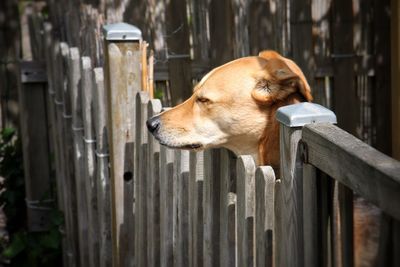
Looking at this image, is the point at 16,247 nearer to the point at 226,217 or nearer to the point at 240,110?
the point at 240,110

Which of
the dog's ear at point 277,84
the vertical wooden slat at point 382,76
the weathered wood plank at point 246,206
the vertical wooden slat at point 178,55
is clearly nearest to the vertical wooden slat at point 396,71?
the vertical wooden slat at point 382,76

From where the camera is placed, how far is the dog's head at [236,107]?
3385mm

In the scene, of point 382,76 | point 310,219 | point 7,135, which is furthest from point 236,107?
point 7,135

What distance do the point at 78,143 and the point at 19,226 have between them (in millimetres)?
1769

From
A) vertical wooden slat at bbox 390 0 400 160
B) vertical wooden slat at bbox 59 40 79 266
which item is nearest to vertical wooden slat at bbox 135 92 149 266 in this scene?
vertical wooden slat at bbox 59 40 79 266

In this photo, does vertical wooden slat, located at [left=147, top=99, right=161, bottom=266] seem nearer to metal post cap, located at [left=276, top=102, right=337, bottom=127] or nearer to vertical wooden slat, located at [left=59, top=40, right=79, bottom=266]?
metal post cap, located at [left=276, top=102, right=337, bottom=127]

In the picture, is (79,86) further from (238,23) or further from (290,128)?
(290,128)

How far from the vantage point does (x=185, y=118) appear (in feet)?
12.0

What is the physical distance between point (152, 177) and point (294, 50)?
2.36 metres

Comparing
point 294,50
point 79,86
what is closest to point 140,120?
point 79,86

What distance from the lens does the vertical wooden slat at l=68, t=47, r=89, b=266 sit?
4.89 meters

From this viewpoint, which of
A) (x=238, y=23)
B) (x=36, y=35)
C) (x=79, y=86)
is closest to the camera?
(x=79, y=86)

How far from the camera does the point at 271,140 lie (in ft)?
11.1

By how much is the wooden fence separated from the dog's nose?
57 mm
